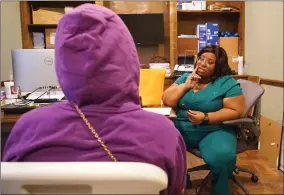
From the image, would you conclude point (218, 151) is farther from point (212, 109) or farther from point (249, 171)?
point (249, 171)

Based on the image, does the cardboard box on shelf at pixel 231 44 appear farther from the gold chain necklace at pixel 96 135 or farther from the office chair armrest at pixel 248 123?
the gold chain necklace at pixel 96 135

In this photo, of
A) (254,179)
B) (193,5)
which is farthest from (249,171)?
(193,5)

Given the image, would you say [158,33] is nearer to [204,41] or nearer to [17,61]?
[204,41]

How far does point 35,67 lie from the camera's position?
171 centimetres

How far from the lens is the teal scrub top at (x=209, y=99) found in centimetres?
171

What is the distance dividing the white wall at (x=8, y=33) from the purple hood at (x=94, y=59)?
6.55 ft

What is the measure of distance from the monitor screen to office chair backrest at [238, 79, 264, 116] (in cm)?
144

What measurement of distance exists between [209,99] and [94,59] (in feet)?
4.09

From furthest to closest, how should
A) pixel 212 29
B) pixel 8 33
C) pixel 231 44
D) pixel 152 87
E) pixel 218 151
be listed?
pixel 231 44
pixel 212 29
pixel 8 33
pixel 152 87
pixel 218 151

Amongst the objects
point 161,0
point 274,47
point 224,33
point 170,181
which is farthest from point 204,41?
point 170,181

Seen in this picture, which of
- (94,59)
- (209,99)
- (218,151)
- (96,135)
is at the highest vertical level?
(94,59)

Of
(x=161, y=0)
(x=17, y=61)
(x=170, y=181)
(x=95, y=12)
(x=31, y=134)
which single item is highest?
(x=161, y=0)

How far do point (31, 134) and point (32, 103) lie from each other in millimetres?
995

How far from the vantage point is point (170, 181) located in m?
0.66
